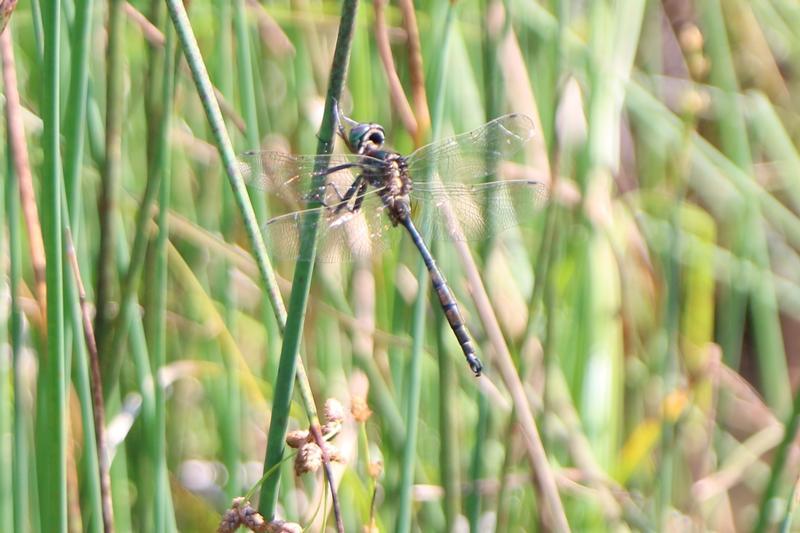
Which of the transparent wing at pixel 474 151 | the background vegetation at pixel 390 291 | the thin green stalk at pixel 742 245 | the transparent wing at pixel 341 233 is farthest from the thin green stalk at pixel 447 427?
the thin green stalk at pixel 742 245

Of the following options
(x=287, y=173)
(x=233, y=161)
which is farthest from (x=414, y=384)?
(x=233, y=161)

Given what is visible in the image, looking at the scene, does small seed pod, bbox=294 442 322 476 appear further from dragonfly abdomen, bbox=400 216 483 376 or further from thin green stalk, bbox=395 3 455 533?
dragonfly abdomen, bbox=400 216 483 376

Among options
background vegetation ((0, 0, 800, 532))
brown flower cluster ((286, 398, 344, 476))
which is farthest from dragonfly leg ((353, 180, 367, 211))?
brown flower cluster ((286, 398, 344, 476))

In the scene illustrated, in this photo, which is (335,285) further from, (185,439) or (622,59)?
(622,59)

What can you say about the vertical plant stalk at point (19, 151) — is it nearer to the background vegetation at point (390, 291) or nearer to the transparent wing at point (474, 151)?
the background vegetation at point (390, 291)

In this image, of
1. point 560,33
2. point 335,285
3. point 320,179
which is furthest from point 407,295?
point 320,179
